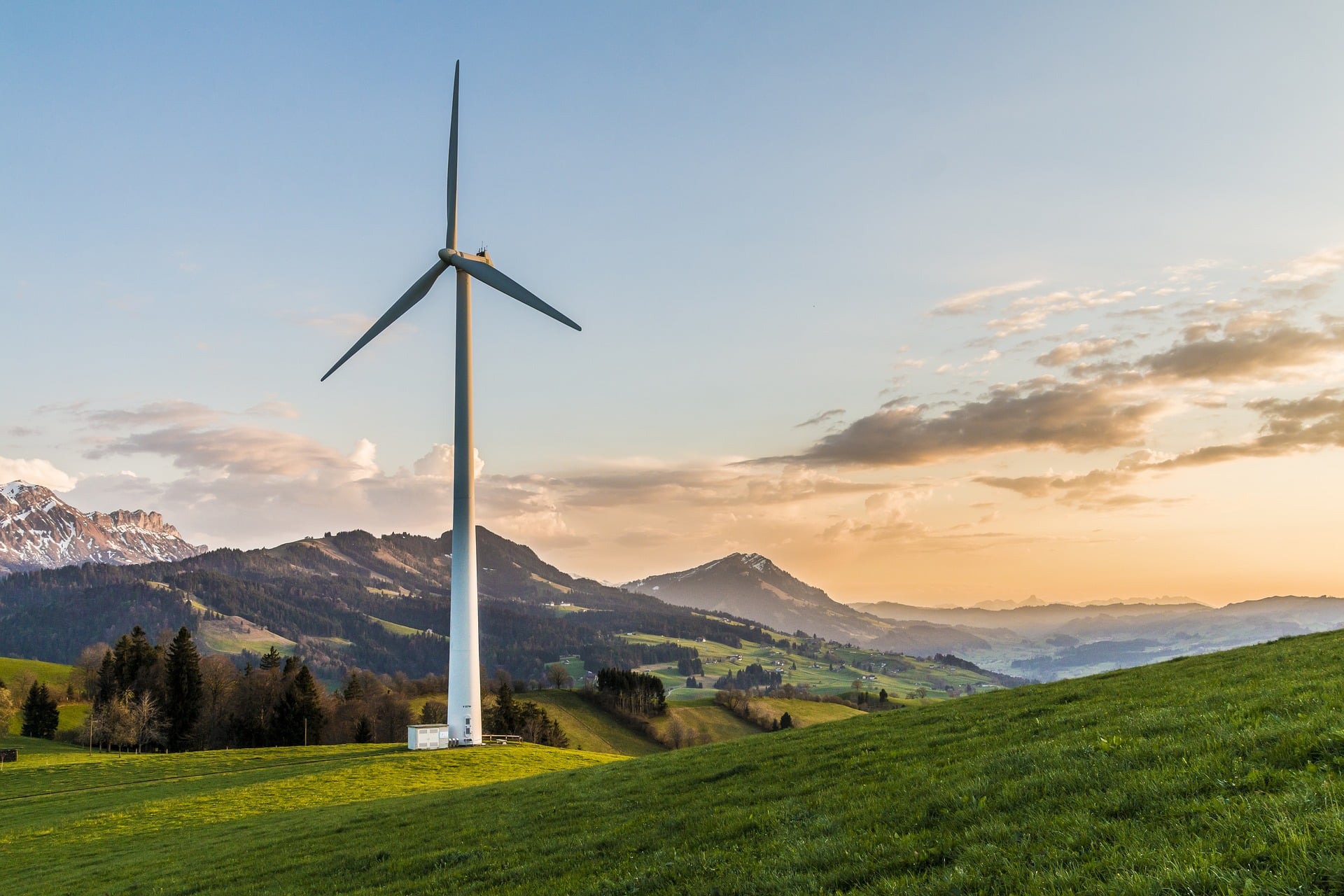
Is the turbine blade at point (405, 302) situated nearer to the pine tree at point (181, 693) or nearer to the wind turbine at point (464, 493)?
the wind turbine at point (464, 493)

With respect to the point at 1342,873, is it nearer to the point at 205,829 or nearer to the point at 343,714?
the point at 205,829

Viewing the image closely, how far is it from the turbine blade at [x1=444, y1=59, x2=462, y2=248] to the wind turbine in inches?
127

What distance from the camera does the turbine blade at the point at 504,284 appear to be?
75.0m

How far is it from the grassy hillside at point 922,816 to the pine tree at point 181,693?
110m

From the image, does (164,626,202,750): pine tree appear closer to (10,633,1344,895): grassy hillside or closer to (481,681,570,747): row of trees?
(481,681,570,747): row of trees

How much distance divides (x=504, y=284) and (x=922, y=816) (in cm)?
6946

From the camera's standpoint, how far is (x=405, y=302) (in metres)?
82.4

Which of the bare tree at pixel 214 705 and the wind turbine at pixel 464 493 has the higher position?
the wind turbine at pixel 464 493

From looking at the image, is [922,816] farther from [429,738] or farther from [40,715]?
[40,715]

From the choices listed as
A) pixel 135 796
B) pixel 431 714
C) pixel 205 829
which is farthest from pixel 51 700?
pixel 205 829

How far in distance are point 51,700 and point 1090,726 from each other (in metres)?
194

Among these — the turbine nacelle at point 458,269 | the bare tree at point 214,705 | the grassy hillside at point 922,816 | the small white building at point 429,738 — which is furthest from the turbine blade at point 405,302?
the bare tree at point 214,705

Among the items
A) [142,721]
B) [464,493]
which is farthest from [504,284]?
[142,721]

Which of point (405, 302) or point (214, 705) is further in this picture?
point (214, 705)
